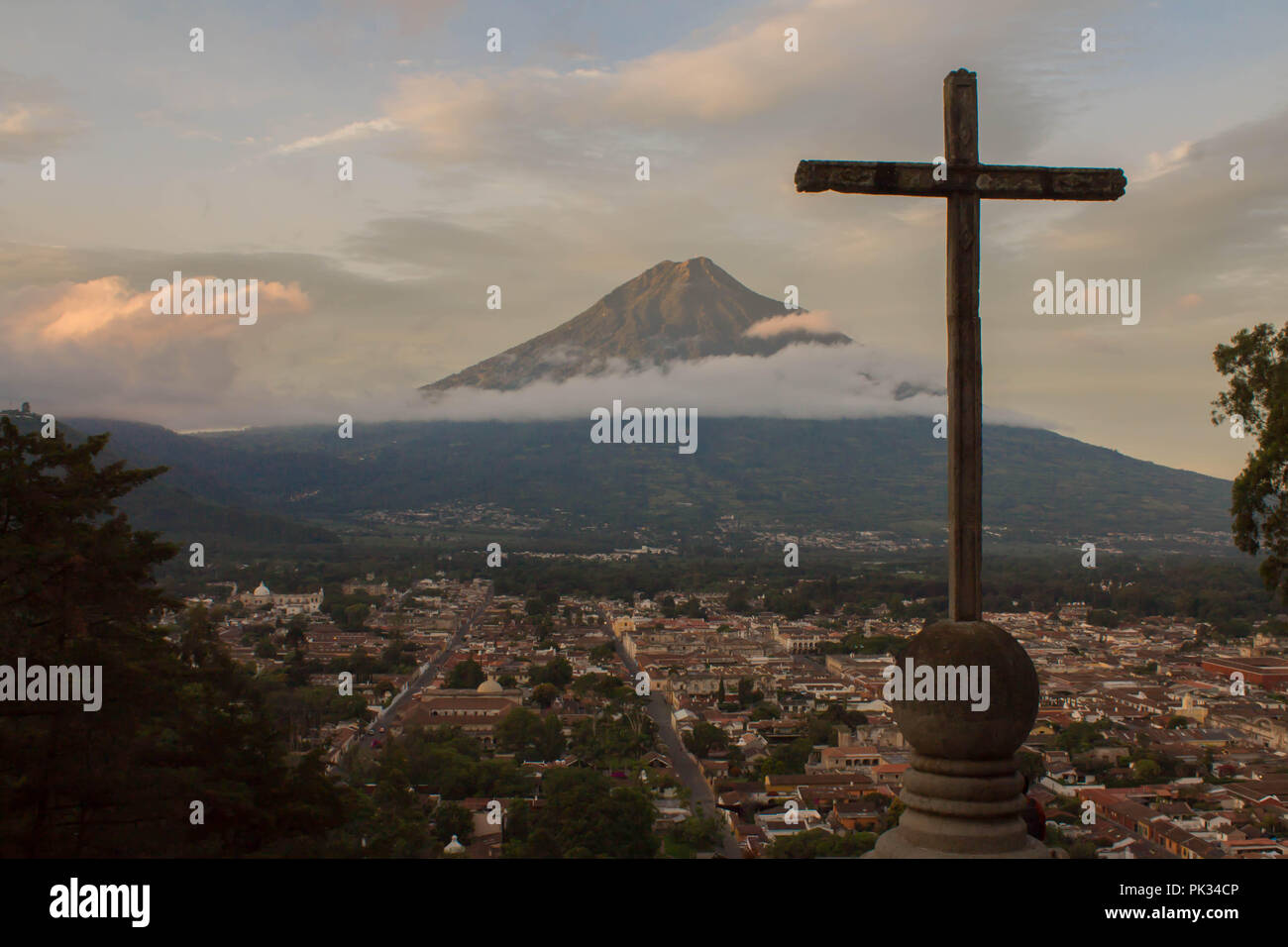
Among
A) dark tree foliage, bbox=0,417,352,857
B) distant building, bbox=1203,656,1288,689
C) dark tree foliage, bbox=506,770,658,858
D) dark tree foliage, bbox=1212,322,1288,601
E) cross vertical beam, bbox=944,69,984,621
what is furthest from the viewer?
distant building, bbox=1203,656,1288,689

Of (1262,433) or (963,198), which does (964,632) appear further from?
(1262,433)

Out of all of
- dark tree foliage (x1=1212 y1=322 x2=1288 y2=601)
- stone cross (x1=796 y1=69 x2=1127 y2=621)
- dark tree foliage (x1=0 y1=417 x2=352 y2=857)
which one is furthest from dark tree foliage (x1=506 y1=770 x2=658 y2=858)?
stone cross (x1=796 y1=69 x2=1127 y2=621)

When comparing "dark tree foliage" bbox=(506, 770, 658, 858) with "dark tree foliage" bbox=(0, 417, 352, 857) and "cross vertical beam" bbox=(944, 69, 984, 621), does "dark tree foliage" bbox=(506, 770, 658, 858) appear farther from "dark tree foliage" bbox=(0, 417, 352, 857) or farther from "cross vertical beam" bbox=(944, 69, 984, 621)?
"cross vertical beam" bbox=(944, 69, 984, 621)

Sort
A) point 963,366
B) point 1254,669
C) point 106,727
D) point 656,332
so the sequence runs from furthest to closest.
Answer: point 656,332 → point 1254,669 → point 106,727 → point 963,366

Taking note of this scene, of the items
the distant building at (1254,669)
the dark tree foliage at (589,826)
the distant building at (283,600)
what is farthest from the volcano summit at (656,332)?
the dark tree foliage at (589,826)

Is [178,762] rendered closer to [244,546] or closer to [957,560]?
[957,560]

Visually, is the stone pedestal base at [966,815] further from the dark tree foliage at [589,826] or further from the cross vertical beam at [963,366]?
the dark tree foliage at [589,826]

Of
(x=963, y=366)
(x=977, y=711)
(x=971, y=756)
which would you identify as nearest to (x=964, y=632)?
(x=977, y=711)
